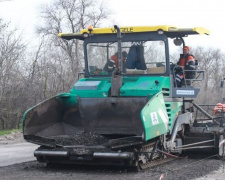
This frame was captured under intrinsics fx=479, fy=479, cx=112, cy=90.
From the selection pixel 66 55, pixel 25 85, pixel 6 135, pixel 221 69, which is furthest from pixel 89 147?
pixel 221 69

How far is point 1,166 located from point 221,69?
41.3 meters

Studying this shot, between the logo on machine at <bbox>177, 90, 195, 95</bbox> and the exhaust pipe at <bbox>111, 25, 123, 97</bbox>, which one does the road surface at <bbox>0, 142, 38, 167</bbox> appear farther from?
the logo on machine at <bbox>177, 90, 195, 95</bbox>

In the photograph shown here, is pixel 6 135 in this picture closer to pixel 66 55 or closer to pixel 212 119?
pixel 212 119

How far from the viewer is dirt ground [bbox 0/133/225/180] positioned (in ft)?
28.5

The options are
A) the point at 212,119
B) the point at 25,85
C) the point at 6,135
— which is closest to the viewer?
the point at 212,119

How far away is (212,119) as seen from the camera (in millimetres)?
12164

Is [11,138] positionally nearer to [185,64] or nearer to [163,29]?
[185,64]

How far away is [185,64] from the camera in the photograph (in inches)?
453

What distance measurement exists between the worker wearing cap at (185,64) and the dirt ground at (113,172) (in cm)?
193

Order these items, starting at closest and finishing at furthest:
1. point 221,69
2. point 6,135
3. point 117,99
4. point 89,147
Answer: point 89,147 → point 117,99 → point 6,135 → point 221,69

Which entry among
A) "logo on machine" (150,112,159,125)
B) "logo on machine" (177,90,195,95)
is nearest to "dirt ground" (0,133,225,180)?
"logo on machine" (150,112,159,125)

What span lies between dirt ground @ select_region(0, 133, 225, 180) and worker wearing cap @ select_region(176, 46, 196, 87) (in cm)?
193

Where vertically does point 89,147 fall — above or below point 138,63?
below

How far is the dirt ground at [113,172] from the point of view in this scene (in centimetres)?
867
